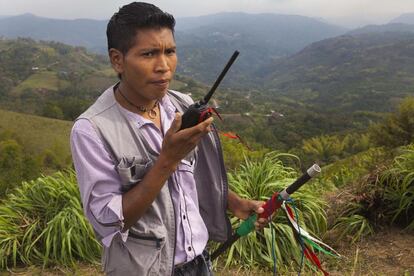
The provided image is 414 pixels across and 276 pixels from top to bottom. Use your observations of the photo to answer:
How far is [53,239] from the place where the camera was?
4.11 meters

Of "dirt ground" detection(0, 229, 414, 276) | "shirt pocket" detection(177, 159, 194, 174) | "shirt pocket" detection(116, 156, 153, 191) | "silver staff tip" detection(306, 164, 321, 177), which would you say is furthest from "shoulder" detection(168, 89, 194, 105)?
"dirt ground" detection(0, 229, 414, 276)

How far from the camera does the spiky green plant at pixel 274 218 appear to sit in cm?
405

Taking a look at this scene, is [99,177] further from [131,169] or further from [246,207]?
[246,207]

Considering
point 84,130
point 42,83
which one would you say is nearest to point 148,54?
point 84,130

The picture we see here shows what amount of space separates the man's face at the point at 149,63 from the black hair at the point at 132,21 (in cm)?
2

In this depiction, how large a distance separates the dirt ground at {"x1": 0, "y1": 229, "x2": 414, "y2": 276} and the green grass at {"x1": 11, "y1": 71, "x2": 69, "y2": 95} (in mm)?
102865

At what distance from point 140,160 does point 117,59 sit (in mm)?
435

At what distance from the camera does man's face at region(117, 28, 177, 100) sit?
1547 mm

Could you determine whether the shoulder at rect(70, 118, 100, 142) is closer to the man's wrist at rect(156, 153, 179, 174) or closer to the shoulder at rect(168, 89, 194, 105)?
the man's wrist at rect(156, 153, 179, 174)

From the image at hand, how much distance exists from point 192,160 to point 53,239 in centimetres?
290

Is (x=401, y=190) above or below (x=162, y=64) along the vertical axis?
below

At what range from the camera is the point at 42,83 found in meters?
105

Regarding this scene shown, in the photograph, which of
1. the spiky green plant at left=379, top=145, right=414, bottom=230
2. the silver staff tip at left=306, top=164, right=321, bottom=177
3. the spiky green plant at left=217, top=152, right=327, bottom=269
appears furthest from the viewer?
the spiky green plant at left=379, top=145, right=414, bottom=230

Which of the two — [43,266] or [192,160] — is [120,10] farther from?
[43,266]
